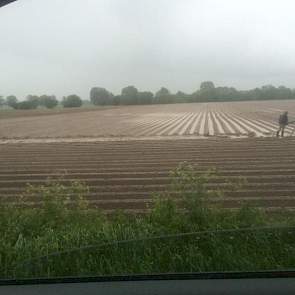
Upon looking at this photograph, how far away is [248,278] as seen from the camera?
2.03 m

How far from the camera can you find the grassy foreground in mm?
2500

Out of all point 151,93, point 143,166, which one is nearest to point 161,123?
point 143,166

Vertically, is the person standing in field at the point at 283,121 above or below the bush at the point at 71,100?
below

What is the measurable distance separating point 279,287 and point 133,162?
12.2 meters

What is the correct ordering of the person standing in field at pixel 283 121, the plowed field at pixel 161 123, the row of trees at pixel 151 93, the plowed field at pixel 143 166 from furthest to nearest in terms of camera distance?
the plowed field at pixel 161 123 < the person standing in field at pixel 283 121 < the plowed field at pixel 143 166 < the row of trees at pixel 151 93

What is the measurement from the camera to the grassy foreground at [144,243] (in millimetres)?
2500

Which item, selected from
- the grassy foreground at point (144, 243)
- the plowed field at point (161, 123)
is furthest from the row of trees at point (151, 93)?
the plowed field at point (161, 123)

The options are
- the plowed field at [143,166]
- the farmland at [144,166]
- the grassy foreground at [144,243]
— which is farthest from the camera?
the plowed field at [143,166]

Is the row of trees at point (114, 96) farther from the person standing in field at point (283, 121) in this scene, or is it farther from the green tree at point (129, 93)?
the person standing in field at point (283, 121)

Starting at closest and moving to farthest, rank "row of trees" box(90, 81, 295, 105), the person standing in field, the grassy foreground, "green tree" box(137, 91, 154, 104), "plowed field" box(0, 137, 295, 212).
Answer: the grassy foreground
"row of trees" box(90, 81, 295, 105)
"green tree" box(137, 91, 154, 104)
"plowed field" box(0, 137, 295, 212)
the person standing in field

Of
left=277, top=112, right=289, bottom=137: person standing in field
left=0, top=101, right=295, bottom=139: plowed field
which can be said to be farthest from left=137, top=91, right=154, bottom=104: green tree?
left=277, top=112, right=289, bottom=137: person standing in field

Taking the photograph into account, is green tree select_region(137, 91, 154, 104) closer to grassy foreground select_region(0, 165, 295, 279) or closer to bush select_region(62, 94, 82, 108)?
bush select_region(62, 94, 82, 108)

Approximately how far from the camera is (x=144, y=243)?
2.52m

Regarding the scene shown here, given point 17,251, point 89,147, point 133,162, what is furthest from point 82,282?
point 89,147
